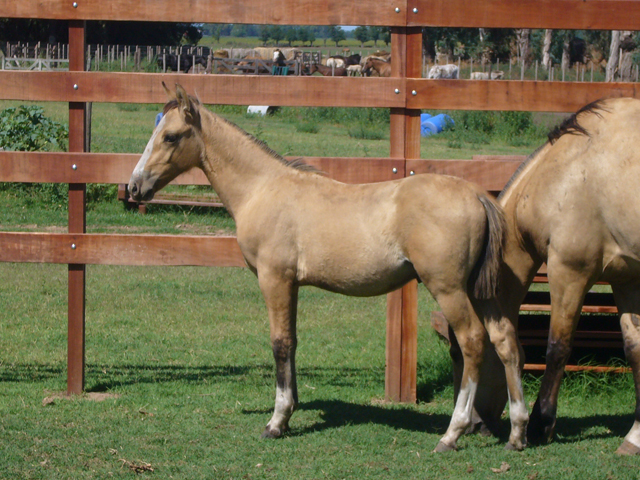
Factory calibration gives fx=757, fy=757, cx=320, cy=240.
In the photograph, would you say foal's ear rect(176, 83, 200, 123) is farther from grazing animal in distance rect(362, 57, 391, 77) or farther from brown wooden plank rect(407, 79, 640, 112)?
grazing animal in distance rect(362, 57, 391, 77)

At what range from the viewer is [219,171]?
4.83m

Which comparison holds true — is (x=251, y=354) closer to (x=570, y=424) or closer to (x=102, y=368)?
(x=102, y=368)

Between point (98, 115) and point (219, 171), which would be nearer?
point (219, 171)

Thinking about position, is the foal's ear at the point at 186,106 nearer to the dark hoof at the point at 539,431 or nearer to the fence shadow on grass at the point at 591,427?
the dark hoof at the point at 539,431

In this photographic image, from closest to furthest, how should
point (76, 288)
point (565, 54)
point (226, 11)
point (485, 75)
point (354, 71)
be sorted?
point (226, 11) → point (76, 288) → point (565, 54) → point (485, 75) → point (354, 71)

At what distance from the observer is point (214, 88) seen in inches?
208

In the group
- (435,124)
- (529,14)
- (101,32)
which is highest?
(101,32)

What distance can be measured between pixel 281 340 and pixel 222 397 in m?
1.09

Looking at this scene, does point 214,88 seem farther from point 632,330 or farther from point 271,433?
point 632,330

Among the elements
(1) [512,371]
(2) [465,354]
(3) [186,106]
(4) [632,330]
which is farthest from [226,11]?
(4) [632,330]

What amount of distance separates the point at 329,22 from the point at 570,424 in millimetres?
3122

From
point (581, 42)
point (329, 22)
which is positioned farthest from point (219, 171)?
point (581, 42)

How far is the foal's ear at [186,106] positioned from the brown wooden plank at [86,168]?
63cm

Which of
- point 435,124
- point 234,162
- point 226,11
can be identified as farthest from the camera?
point 435,124
